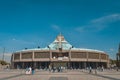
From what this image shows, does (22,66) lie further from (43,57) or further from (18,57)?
(43,57)

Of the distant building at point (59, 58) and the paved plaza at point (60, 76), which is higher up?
the distant building at point (59, 58)

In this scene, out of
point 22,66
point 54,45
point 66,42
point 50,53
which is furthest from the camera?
point 66,42

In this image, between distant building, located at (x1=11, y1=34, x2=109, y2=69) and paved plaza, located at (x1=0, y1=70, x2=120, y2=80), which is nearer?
paved plaza, located at (x1=0, y1=70, x2=120, y2=80)

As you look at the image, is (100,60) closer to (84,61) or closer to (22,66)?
(84,61)

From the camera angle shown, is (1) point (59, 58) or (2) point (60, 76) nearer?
(2) point (60, 76)

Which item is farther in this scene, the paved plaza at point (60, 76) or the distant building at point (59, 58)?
the distant building at point (59, 58)

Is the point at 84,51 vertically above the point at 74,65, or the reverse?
the point at 84,51

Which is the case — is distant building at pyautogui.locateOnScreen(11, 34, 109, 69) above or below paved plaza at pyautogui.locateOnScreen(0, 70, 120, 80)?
above

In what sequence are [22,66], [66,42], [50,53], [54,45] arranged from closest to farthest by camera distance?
[50,53] → [22,66] → [54,45] → [66,42]

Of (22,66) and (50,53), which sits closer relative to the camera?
(50,53)

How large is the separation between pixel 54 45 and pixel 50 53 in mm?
20862

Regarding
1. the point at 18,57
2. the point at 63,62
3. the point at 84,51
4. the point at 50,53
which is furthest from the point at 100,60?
the point at 18,57

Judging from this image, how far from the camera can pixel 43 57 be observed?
10169 cm

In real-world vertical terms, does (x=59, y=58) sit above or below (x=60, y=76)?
above
